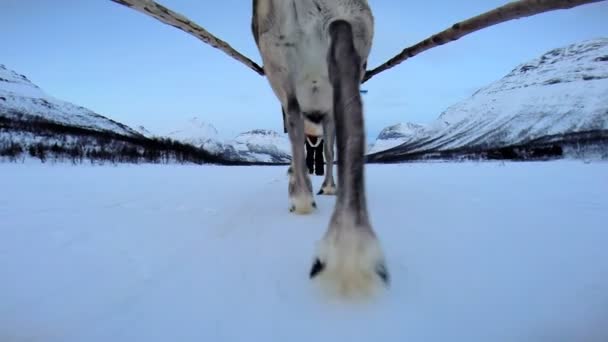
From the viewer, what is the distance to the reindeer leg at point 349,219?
1.27 metres

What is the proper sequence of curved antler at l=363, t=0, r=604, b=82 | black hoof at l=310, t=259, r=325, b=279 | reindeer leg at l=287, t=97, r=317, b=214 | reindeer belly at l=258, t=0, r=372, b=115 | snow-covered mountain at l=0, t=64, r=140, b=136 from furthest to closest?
snow-covered mountain at l=0, t=64, r=140, b=136
reindeer leg at l=287, t=97, r=317, b=214
reindeer belly at l=258, t=0, r=372, b=115
black hoof at l=310, t=259, r=325, b=279
curved antler at l=363, t=0, r=604, b=82

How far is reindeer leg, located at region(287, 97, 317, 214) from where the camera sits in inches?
115

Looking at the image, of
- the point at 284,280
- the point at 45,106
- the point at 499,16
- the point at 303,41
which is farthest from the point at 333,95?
the point at 45,106

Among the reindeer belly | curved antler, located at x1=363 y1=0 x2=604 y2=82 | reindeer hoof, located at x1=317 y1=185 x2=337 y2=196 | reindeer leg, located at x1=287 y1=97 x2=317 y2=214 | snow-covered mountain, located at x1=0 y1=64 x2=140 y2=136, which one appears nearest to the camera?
curved antler, located at x1=363 y1=0 x2=604 y2=82

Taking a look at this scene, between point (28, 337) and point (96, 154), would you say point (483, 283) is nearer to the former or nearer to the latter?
point (28, 337)

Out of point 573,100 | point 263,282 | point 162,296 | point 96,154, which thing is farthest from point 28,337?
point 573,100

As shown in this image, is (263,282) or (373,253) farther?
(263,282)

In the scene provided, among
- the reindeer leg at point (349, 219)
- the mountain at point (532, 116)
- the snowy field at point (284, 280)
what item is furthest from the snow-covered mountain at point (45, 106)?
the reindeer leg at point (349, 219)

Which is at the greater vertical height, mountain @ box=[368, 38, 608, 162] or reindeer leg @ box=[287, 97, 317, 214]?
mountain @ box=[368, 38, 608, 162]

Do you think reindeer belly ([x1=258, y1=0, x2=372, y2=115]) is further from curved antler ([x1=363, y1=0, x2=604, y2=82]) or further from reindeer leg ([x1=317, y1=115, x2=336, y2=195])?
reindeer leg ([x1=317, y1=115, x2=336, y2=195])

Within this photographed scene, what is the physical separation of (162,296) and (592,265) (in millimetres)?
1600

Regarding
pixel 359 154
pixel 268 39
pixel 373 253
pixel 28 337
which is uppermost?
pixel 268 39

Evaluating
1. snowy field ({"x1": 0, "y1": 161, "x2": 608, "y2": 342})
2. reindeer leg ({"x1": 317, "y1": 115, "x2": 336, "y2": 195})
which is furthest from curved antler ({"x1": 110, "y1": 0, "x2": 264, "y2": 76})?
reindeer leg ({"x1": 317, "y1": 115, "x2": 336, "y2": 195})

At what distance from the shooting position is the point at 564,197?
11.3 feet
